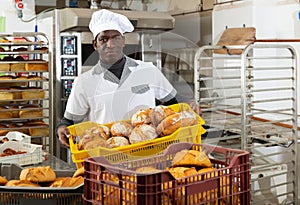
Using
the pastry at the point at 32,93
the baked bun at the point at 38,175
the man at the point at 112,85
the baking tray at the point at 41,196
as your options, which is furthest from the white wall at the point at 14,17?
the baking tray at the point at 41,196

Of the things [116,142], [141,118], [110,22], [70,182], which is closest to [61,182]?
[70,182]

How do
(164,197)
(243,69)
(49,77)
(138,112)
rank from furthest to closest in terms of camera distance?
(49,77) → (243,69) → (138,112) → (164,197)

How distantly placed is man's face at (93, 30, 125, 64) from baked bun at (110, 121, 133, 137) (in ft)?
1.83

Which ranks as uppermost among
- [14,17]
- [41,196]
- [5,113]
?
[14,17]

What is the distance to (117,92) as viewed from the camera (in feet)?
5.48

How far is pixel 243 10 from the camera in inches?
128

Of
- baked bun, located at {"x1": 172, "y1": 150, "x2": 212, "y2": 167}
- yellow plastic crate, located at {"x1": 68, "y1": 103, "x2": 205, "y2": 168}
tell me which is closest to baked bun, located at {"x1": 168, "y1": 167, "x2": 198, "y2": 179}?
baked bun, located at {"x1": 172, "y1": 150, "x2": 212, "y2": 167}

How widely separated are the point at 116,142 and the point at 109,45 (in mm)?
803

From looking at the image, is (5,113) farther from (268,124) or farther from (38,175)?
(38,175)

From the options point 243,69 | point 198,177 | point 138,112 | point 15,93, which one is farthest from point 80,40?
point 198,177

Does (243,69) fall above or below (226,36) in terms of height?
below

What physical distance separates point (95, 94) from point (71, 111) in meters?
0.15

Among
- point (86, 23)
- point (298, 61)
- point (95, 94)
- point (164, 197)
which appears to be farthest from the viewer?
point (86, 23)

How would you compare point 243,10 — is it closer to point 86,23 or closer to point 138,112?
point 86,23
